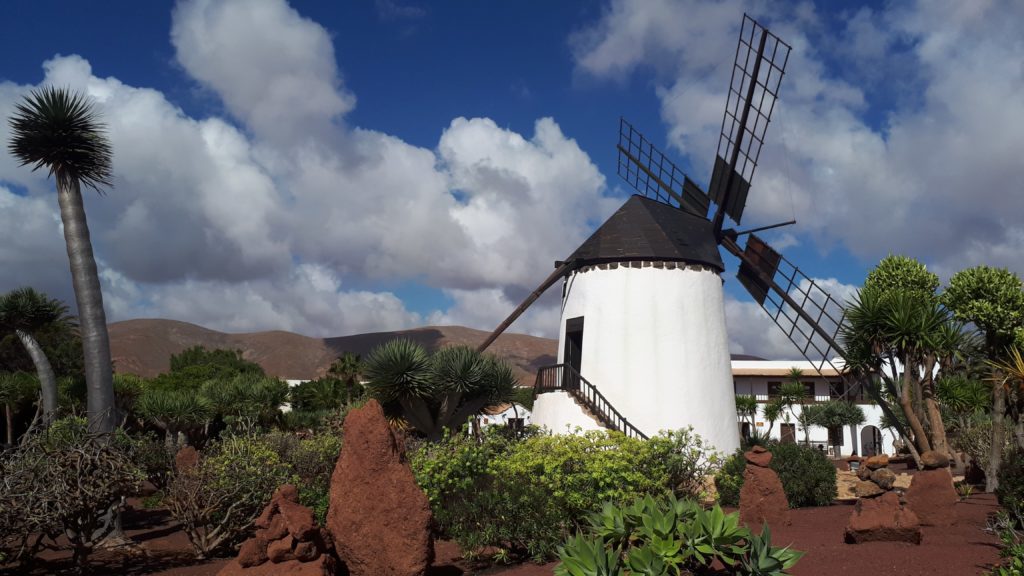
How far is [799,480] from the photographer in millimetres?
14398

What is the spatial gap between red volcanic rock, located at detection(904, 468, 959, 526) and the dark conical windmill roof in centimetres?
910

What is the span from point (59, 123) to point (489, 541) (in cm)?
1161

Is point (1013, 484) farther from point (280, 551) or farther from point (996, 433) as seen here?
point (280, 551)

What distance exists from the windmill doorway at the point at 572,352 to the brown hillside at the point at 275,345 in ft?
227

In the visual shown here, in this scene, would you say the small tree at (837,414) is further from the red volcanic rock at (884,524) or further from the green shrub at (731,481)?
the red volcanic rock at (884,524)

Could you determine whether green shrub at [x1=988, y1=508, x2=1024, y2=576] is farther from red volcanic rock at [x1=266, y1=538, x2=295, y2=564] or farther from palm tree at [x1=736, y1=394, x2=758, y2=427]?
palm tree at [x1=736, y1=394, x2=758, y2=427]

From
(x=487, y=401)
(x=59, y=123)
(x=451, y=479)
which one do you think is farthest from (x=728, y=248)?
(x=59, y=123)

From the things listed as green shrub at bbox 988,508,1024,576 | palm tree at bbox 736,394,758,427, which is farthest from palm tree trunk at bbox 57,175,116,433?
palm tree at bbox 736,394,758,427

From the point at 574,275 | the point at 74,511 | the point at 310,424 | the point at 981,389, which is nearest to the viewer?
the point at 74,511

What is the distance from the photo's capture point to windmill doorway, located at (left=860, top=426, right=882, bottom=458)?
44.3 metres

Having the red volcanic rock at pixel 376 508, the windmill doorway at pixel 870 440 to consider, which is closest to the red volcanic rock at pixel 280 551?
the red volcanic rock at pixel 376 508

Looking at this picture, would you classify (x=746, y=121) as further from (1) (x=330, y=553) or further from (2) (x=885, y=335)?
(1) (x=330, y=553)

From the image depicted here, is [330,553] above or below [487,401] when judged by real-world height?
below

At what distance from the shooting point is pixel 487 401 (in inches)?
813
